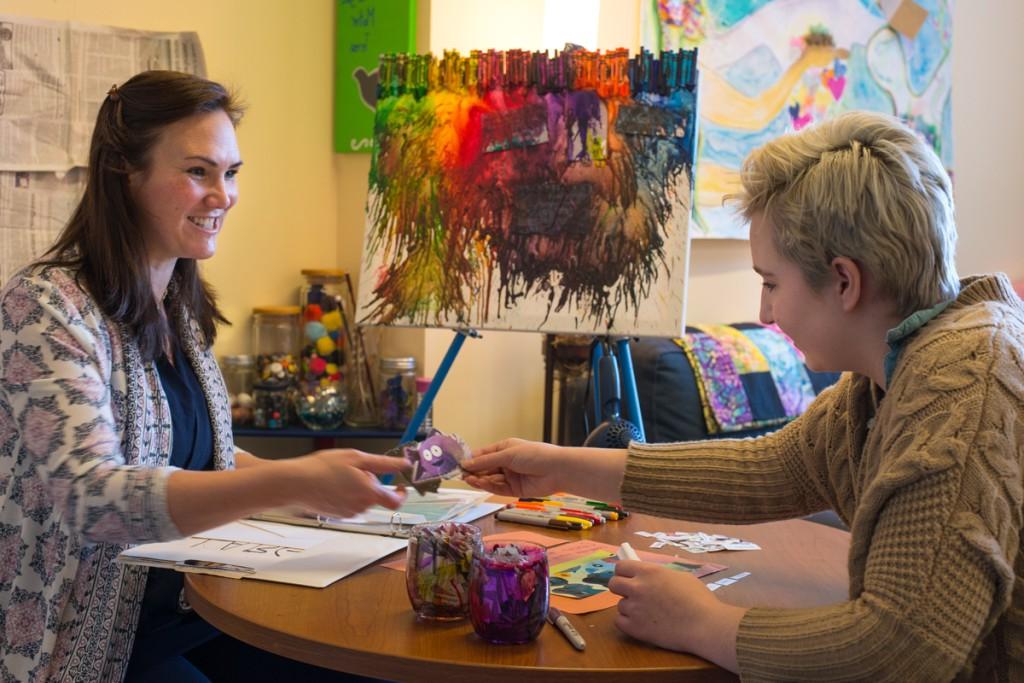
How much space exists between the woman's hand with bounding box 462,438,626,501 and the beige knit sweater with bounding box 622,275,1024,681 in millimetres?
418

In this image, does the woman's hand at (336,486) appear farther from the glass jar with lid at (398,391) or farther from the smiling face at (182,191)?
the glass jar with lid at (398,391)

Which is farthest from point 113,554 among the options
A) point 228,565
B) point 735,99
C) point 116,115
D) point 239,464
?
point 735,99

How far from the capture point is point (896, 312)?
1.22 m

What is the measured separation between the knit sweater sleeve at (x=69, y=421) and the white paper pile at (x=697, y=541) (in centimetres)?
71

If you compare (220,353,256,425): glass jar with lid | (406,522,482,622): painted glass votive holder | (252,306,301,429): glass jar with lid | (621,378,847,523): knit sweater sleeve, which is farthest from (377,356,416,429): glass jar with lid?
(406,522,482,622): painted glass votive holder

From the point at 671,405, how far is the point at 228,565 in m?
2.07

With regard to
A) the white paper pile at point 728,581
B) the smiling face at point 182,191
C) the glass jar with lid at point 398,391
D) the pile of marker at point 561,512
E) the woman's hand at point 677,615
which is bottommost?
the glass jar with lid at point 398,391

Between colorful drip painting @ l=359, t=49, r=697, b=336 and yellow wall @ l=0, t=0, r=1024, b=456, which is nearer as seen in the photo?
colorful drip painting @ l=359, t=49, r=697, b=336

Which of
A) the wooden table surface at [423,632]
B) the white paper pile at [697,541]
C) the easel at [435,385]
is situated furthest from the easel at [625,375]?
the wooden table surface at [423,632]

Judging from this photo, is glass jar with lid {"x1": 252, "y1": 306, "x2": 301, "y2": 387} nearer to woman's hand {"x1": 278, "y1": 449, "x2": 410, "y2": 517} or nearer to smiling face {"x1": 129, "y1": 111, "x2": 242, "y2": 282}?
smiling face {"x1": 129, "y1": 111, "x2": 242, "y2": 282}

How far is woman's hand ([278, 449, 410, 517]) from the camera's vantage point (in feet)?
4.33

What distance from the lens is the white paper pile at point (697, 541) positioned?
158 cm

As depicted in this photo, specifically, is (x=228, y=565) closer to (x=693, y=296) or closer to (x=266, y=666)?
(x=266, y=666)

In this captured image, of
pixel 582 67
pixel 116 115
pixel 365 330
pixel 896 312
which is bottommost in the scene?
pixel 365 330
